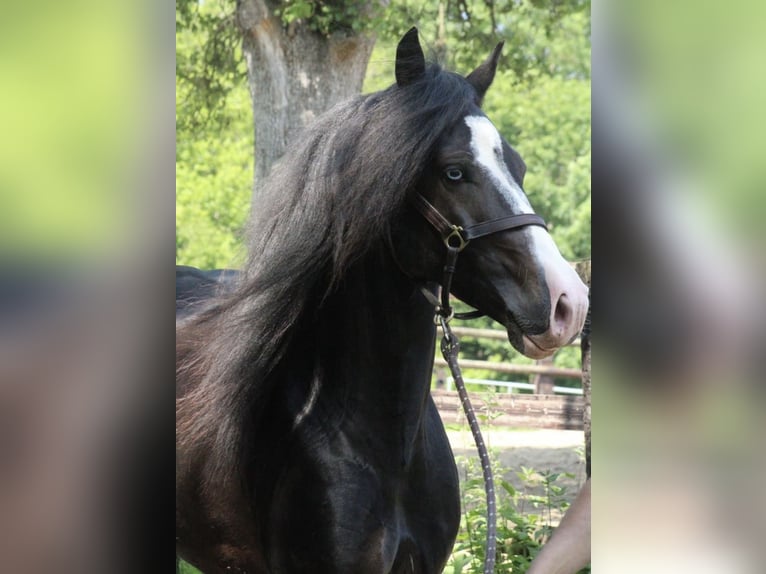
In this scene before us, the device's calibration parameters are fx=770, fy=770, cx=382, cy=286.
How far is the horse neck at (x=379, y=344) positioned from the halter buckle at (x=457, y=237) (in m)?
0.17

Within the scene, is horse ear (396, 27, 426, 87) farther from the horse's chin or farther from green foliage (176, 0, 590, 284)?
the horse's chin

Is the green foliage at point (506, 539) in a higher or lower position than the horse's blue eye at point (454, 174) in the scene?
lower

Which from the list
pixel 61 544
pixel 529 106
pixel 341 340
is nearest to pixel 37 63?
pixel 61 544

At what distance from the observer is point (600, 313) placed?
0.83 metres

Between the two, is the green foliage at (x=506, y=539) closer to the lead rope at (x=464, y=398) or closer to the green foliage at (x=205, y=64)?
the lead rope at (x=464, y=398)

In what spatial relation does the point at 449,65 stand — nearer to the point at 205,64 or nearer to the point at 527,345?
the point at 527,345

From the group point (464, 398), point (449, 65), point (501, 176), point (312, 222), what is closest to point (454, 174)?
point (501, 176)

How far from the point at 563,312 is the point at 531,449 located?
11.8 ft

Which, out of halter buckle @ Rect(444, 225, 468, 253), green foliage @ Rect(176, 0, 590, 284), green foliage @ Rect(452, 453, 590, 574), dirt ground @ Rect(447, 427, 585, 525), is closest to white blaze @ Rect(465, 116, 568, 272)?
halter buckle @ Rect(444, 225, 468, 253)

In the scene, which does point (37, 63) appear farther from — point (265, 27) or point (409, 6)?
point (409, 6)

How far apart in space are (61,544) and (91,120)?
0.42 m

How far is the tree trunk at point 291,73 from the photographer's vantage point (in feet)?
12.5

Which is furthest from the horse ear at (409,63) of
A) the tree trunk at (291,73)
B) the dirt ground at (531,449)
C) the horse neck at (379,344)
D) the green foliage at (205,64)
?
the dirt ground at (531,449)

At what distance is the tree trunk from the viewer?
3.81 metres
